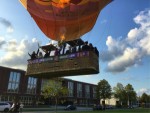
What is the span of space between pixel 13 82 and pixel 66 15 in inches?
2324

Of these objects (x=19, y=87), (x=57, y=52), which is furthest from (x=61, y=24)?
(x=19, y=87)

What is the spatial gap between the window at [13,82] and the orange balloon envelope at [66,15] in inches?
2211

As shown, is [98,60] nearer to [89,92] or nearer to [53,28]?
[53,28]

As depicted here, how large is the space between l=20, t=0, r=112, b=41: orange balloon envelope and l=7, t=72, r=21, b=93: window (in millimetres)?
56164

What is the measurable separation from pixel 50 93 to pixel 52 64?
30816 mm

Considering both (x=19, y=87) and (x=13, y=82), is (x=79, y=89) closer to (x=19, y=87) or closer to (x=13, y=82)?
(x=19, y=87)

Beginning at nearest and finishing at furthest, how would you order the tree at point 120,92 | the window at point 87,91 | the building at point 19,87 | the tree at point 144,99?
the building at point 19,87, the tree at point 120,92, the window at point 87,91, the tree at point 144,99

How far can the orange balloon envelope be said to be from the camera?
17453 millimetres

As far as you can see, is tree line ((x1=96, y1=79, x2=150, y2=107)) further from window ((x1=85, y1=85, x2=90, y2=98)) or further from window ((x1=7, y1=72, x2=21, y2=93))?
window ((x1=7, y1=72, x2=21, y2=93))

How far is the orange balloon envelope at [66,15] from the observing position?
57.3 feet

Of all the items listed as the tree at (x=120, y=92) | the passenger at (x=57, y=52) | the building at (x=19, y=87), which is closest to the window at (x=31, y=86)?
the building at (x=19, y=87)

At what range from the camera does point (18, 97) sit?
73.4 meters

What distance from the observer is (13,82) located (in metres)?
73.0

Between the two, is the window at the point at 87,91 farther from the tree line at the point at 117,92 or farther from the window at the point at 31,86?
the window at the point at 31,86
